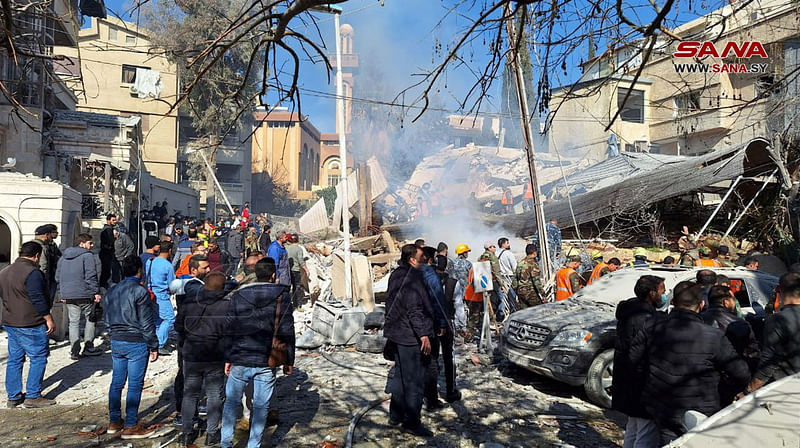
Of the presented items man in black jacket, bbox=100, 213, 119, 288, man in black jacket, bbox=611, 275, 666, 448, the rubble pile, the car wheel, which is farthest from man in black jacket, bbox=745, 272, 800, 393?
the rubble pile

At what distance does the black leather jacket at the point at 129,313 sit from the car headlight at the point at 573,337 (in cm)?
422

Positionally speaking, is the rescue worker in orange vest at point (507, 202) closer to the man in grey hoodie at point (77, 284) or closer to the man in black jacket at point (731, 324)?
the man in grey hoodie at point (77, 284)

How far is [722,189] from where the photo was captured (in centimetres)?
1598

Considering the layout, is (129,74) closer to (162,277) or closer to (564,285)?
(162,277)

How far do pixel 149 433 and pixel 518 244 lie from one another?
12698 mm

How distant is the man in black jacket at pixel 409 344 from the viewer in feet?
16.2

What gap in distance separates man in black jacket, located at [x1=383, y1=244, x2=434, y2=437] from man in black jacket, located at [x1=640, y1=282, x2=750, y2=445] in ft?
6.92

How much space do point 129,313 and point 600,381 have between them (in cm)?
471

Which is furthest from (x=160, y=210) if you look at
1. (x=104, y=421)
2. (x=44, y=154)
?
(x=104, y=421)

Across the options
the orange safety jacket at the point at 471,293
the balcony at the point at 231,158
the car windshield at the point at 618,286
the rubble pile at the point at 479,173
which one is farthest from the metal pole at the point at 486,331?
the balcony at the point at 231,158

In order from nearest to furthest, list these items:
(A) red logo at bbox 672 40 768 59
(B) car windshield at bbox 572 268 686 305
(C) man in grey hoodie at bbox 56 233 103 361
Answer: (A) red logo at bbox 672 40 768 59, (B) car windshield at bbox 572 268 686 305, (C) man in grey hoodie at bbox 56 233 103 361

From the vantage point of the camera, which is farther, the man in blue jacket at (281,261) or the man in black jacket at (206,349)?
the man in blue jacket at (281,261)

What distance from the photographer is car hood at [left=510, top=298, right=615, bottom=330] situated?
6.11 meters

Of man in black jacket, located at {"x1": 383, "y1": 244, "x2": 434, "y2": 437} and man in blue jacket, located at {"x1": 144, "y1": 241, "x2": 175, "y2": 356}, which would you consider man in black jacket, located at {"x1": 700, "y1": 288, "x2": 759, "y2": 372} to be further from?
man in blue jacket, located at {"x1": 144, "y1": 241, "x2": 175, "y2": 356}
